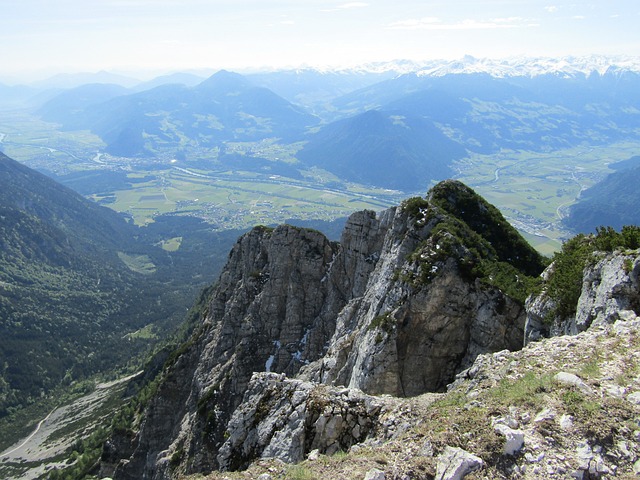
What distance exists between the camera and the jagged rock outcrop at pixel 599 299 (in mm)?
21953

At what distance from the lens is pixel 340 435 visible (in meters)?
19.0

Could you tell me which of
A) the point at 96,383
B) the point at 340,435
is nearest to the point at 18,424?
the point at 96,383

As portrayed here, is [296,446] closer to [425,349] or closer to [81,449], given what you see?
[425,349]

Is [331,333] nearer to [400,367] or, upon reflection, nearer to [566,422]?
[400,367]

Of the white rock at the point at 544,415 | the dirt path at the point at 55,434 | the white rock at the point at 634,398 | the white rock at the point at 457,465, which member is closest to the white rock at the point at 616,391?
the white rock at the point at 634,398

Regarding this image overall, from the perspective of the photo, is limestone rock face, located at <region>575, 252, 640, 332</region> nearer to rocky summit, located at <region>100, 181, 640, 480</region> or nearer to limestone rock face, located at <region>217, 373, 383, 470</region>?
rocky summit, located at <region>100, 181, 640, 480</region>

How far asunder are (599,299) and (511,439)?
40.7ft

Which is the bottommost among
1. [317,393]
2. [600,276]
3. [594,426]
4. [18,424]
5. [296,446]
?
[18,424]

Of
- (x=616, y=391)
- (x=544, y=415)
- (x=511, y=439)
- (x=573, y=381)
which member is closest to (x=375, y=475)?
(x=511, y=439)

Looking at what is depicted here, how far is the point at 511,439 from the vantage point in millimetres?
14234

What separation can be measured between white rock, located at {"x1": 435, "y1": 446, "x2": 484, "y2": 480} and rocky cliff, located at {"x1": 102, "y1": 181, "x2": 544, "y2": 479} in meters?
4.49

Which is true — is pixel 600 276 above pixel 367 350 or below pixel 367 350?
above

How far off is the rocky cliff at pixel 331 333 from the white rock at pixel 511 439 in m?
4.91

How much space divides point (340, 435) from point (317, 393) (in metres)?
2.37
